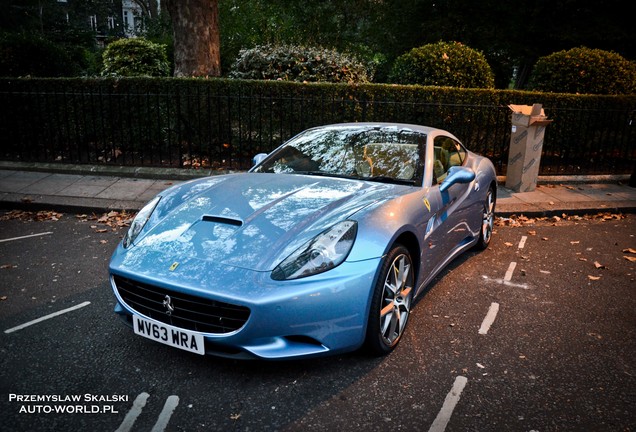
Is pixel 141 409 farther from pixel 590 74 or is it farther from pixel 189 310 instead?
pixel 590 74

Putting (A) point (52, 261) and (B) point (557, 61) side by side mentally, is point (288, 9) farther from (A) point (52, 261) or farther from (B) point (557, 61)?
(A) point (52, 261)

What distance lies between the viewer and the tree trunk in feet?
34.8

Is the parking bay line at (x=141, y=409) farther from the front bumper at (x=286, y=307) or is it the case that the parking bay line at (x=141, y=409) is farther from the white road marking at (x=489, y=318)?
the white road marking at (x=489, y=318)

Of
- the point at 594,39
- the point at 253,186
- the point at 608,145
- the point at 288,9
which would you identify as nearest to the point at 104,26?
the point at 288,9

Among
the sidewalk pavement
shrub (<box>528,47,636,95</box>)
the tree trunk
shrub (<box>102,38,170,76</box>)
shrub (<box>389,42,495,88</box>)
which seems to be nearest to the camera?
the sidewalk pavement

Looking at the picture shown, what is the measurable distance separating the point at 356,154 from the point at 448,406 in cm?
223

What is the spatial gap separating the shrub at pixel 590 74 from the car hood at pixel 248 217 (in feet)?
26.5

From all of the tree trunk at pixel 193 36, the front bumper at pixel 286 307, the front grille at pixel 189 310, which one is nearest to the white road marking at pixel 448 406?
the front bumper at pixel 286 307

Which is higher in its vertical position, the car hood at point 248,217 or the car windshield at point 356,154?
the car windshield at point 356,154

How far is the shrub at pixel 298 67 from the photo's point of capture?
9804 mm

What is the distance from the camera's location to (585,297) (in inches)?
178

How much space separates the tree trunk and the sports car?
7174 millimetres

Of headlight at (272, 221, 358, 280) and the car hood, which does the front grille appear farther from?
headlight at (272, 221, 358, 280)

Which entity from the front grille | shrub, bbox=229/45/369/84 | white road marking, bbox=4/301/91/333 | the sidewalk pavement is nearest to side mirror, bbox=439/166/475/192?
the front grille
